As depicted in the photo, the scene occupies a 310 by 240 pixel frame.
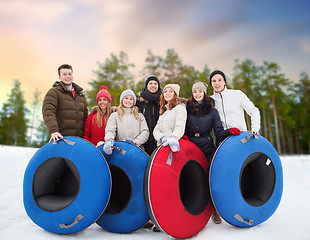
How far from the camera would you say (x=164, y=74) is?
20.9 m

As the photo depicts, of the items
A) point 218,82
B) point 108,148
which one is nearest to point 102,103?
point 108,148

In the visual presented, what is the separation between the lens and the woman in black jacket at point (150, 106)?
3.32 metres

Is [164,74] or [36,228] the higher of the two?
[164,74]

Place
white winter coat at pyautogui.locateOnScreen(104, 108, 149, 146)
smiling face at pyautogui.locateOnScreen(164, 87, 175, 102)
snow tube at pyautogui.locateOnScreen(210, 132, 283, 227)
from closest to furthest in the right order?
snow tube at pyautogui.locateOnScreen(210, 132, 283, 227)
smiling face at pyautogui.locateOnScreen(164, 87, 175, 102)
white winter coat at pyautogui.locateOnScreen(104, 108, 149, 146)

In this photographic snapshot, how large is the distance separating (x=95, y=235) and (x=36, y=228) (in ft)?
2.50

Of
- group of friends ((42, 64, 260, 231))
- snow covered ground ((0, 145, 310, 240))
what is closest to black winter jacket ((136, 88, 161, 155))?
group of friends ((42, 64, 260, 231))

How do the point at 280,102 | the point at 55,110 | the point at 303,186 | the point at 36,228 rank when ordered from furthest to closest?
the point at 280,102 → the point at 303,186 → the point at 55,110 → the point at 36,228

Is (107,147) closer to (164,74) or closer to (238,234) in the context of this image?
(238,234)

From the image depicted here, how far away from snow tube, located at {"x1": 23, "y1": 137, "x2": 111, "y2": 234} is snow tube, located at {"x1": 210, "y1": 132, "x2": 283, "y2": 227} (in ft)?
4.32

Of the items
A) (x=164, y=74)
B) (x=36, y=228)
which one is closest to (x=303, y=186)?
(x=36, y=228)

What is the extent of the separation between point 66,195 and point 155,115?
68.0 inches

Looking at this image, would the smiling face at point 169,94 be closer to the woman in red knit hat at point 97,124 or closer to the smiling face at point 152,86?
the smiling face at point 152,86

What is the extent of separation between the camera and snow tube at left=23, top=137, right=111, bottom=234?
7.22 ft

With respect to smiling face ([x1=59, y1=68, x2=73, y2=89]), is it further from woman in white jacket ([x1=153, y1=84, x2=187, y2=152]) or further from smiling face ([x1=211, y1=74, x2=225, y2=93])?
smiling face ([x1=211, y1=74, x2=225, y2=93])
